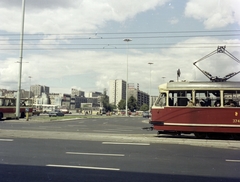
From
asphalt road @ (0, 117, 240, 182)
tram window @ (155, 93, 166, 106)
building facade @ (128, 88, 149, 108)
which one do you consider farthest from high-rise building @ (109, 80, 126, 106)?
asphalt road @ (0, 117, 240, 182)

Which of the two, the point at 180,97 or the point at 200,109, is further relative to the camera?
the point at 180,97

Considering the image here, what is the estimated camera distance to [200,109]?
1620 cm

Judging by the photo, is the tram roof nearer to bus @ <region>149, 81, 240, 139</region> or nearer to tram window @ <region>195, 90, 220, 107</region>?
bus @ <region>149, 81, 240, 139</region>

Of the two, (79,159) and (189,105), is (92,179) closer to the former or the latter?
(79,159)

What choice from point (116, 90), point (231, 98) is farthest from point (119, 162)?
point (116, 90)

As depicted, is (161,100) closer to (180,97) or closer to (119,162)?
(180,97)

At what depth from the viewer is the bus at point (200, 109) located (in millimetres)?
15898

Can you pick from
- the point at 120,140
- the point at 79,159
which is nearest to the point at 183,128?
the point at 120,140

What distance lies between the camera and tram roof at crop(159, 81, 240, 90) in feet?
52.6

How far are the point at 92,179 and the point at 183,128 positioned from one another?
10183 millimetres

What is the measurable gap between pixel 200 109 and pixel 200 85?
4.45 feet

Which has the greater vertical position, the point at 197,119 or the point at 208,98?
the point at 208,98

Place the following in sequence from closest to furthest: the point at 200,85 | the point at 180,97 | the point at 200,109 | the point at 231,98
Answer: the point at 231,98, the point at 200,109, the point at 200,85, the point at 180,97

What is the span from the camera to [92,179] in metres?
7.17
